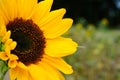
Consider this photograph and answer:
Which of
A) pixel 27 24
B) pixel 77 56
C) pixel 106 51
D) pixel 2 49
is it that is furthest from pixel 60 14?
pixel 106 51

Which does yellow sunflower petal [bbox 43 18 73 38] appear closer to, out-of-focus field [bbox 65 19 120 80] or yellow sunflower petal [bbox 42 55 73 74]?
yellow sunflower petal [bbox 42 55 73 74]

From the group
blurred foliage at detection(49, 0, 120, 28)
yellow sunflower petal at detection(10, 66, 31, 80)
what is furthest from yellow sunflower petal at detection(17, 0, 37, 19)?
blurred foliage at detection(49, 0, 120, 28)

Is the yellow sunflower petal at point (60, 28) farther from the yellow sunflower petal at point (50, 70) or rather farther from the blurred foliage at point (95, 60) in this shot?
the blurred foliage at point (95, 60)

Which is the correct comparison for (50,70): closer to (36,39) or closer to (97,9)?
(36,39)

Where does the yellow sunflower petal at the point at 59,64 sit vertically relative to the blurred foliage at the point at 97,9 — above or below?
below

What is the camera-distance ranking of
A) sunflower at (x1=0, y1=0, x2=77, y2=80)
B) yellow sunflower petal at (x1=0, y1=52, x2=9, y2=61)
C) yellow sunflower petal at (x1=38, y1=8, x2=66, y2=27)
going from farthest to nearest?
yellow sunflower petal at (x1=38, y1=8, x2=66, y2=27) → sunflower at (x1=0, y1=0, x2=77, y2=80) → yellow sunflower petal at (x1=0, y1=52, x2=9, y2=61)

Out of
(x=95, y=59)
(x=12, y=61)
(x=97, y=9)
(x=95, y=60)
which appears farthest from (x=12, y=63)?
Result: (x=97, y=9)

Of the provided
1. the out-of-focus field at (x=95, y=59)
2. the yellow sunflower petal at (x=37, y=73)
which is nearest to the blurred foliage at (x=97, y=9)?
the out-of-focus field at (x=95, y=59)
